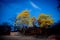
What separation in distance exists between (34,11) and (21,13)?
0.23m

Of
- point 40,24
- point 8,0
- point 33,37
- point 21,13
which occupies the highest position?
point 8,0

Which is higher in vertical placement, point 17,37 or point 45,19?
point 45,19

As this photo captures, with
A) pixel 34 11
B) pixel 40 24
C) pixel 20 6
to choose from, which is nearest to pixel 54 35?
pixel 40 24

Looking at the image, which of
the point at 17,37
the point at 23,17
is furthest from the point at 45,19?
the point at 17,37

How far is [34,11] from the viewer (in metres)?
3.15

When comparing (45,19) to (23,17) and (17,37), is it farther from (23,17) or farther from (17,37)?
(17,37)

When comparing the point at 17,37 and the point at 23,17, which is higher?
the point at 23,17

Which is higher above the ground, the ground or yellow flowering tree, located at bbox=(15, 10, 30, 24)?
yellow flowering tree, located at bbox=(15, 10, 30, 24)

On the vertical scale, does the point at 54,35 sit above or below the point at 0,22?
below

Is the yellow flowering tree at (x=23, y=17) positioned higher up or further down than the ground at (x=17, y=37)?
higher up

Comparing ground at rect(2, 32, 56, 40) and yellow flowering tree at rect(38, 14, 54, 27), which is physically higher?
A: yellow flowering tree at rect(38, 14, 54, 27)

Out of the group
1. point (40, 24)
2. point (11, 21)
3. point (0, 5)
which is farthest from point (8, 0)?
point (40, 24)

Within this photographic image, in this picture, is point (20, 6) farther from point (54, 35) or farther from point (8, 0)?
point (54, 35)

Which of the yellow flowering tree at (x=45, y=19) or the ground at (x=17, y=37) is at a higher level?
the yellow flowering tree at (x=45, y=19)
